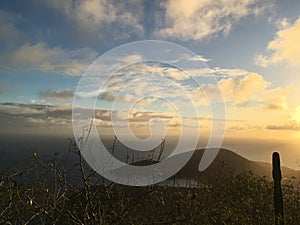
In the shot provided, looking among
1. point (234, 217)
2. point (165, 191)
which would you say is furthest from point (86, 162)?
point (234, 217)

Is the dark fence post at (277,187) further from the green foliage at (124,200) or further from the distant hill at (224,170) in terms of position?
the distant hill at (224,170)

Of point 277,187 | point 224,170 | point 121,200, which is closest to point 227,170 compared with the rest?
point 224,170

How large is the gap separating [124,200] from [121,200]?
93 cm

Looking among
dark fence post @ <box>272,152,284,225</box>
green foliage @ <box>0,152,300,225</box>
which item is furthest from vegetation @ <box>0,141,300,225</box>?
dark fence post @ <box>272,152,284,225</box>

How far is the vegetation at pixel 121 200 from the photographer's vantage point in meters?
4.45

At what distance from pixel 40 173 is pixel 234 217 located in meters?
4.74

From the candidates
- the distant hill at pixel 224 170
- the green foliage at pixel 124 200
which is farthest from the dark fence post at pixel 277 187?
the distant hill at pixel 224 170

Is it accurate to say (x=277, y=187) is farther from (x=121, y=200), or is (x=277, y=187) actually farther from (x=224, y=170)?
(x=224, y=170)

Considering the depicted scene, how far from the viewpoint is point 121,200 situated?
16.7ft

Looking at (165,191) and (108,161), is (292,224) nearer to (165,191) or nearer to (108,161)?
(165,191)

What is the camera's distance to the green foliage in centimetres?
445

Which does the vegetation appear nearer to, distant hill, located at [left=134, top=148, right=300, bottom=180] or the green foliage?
the green foliage

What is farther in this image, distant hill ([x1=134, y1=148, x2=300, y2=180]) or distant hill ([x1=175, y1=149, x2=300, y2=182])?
distant hill ([x1=175, y1=149, x2=300, y2=182])

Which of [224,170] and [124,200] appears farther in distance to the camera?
[224,170]
